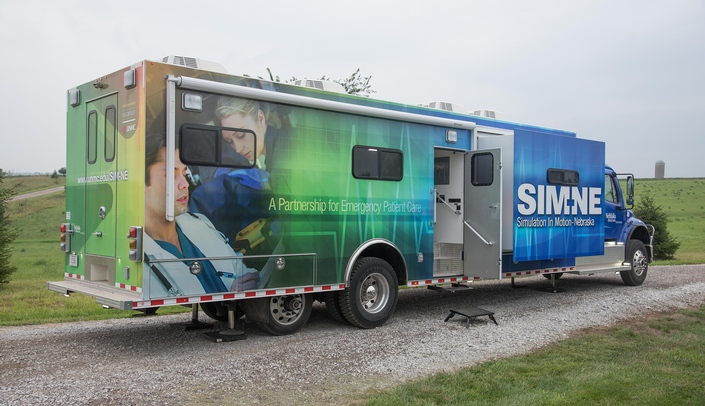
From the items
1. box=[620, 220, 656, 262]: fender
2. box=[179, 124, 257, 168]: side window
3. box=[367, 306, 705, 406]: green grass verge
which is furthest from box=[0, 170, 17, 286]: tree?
box=[620, 220, 656, 262]: fender

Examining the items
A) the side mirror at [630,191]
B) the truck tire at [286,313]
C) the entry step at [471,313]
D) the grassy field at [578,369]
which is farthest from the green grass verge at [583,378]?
the side mirror at [630,191]

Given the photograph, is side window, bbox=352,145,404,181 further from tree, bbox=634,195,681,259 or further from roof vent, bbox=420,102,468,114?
tree, bbox=634,195,681,259

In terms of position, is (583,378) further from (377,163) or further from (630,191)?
(630,191)

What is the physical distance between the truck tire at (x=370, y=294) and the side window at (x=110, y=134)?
3.36m

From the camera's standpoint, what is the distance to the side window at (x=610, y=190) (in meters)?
12.8

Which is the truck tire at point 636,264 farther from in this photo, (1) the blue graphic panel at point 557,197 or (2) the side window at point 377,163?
(2) the side window at point 377,163

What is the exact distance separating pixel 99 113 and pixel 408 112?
13.6 feet

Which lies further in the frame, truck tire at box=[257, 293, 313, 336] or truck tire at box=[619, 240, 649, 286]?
truck tire at box=[619, 240, 649, 286]

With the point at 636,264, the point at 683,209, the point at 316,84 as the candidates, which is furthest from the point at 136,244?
the point at 683,209

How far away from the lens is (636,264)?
43.4ft

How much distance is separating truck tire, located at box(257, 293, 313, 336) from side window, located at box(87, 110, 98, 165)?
8.87 ft

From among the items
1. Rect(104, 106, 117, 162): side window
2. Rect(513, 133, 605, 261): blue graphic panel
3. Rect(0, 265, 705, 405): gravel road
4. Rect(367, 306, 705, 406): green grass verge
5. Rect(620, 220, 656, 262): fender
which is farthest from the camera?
Rect(620, 220, 656, 262): fender

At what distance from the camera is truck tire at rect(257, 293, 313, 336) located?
7785 mm

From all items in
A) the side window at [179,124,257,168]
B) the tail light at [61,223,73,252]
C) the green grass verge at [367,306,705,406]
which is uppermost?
the side window at [179,124,257,168]
